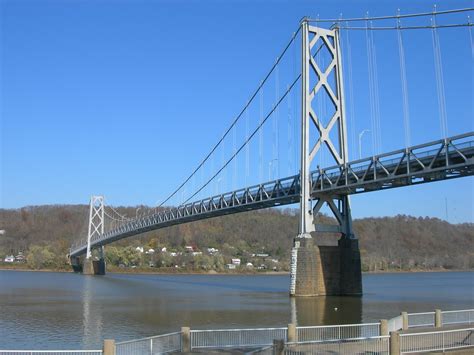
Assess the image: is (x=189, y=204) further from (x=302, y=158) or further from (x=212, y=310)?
(x=212, y=310)

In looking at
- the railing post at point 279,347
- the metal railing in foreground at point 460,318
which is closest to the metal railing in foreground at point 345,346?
the railing post at point 279,347

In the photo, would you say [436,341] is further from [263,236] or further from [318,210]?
[263,236]

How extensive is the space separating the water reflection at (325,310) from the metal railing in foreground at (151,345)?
14.1 m

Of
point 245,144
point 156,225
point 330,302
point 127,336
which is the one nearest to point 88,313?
point 127,336

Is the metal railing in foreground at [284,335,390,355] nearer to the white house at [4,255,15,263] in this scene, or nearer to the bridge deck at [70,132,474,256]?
the bridge deck at [70,132,474,256]

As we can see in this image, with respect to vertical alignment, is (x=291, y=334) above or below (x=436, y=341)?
above

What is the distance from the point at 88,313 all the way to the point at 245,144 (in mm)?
40011

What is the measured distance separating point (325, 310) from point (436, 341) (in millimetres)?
21668

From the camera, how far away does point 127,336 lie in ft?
87.4

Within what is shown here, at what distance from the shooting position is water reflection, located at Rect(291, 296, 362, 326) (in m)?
33.3

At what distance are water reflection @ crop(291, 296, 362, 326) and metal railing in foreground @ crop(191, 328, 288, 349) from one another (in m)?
12.0

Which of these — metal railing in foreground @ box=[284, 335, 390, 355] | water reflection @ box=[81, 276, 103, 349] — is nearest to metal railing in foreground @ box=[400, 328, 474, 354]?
metal railing in foreground @ box=[284, 335, 390, 355]

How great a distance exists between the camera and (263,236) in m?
169

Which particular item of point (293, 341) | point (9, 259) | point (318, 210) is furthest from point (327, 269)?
point (9, 259)
